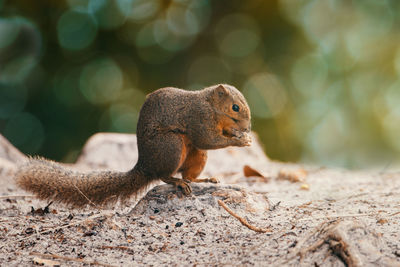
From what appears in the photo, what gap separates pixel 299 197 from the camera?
286cm

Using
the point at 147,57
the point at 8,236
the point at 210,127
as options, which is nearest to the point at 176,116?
the point at 210,127

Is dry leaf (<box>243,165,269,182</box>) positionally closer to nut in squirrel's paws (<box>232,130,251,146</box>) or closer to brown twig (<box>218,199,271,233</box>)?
nut in squirrel's paws (<box>232,130,251,146</box>)

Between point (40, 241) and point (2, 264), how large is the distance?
0.28 metres

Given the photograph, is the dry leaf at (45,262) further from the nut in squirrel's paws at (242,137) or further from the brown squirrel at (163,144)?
the nut in squirrel's paws at (242,137)

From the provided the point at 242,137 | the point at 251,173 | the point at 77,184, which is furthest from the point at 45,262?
the point at 251,173

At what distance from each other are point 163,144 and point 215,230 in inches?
27.6

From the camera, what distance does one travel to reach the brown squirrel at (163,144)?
249cm

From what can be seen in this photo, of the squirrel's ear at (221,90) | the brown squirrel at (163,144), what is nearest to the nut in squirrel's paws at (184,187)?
the brown squirrel at (163,144)

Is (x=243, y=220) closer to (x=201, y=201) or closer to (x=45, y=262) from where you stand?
(x=201, y=201)

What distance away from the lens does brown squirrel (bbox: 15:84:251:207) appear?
8.17 ft

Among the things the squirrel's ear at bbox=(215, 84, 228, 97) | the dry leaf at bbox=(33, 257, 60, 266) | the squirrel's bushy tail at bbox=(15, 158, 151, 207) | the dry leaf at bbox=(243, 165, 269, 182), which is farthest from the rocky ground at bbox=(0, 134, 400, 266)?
the squirrel's ear at bbox=(215, 84, 228, 97)

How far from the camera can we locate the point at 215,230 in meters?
2.06

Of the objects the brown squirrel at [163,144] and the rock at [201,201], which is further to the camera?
the brown squirrel at [163,144]

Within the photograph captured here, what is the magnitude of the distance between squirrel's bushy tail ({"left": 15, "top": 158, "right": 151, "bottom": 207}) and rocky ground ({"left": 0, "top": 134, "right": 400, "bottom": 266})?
0.11 metres
